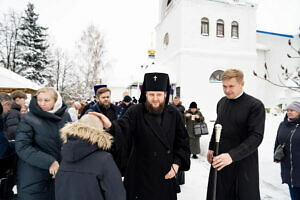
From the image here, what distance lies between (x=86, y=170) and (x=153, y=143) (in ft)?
2.87

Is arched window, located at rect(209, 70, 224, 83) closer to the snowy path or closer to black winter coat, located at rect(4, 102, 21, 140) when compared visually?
the snowy path

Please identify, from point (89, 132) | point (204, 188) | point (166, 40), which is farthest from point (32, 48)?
point (89, 132)

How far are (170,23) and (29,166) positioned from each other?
18.9m

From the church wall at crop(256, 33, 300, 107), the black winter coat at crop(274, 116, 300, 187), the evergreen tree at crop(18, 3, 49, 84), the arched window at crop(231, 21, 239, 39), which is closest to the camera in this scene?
the black winter coat at crop(274, 116, 300, 187)

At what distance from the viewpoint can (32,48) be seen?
23.8 meters

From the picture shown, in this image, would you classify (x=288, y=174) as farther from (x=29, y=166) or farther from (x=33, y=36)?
(x=33, y=36)

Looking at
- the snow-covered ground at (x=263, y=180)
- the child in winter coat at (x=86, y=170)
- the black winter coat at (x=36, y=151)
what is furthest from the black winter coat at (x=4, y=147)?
the snow-covered ground at (x=263, y=180)

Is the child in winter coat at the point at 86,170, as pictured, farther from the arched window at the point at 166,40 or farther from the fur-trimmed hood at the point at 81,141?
the arched window at the point at 166,40

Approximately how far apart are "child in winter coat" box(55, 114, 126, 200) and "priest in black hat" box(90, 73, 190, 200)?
454mm

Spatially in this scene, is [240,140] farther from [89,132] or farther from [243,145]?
[89,132]

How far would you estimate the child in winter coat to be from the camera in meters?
1.57

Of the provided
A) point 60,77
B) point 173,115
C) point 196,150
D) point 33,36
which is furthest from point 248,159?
point 60,77

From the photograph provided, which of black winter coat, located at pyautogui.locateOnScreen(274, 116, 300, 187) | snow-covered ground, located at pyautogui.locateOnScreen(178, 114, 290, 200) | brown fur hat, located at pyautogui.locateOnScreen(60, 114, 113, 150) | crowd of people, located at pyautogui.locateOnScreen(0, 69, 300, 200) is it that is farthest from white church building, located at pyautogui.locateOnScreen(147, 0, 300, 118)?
brown fur hat, located at pyautogui.locateOnScreen(60, 114, 113, 150)

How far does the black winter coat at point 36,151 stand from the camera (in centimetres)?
225
